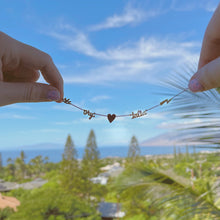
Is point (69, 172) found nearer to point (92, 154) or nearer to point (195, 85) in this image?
point (92, 154)

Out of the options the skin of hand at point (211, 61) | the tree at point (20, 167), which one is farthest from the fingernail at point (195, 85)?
the tree at point (20, 167)

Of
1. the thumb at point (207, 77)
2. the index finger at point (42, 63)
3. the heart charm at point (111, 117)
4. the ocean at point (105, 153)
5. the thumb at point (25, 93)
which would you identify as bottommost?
the ocean at point (105, 153)

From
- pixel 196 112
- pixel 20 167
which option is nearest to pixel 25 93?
pixel 196 112

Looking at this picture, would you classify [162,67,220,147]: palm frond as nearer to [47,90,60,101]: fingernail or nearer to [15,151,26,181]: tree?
[47,90,60,101]: fingernail

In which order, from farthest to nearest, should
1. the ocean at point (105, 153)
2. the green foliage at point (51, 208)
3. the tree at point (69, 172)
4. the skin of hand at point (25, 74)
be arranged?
1. the tree at point (69, 172)
2. the green foliage at point (51, 208)
3. the ocean at point (105, 153)
4. the skin of hand at point (25, 74)

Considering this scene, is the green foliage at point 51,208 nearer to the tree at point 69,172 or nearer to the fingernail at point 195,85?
the tree at point 69,172

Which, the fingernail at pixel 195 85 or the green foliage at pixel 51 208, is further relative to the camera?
the green foliage at pixel 51 208
